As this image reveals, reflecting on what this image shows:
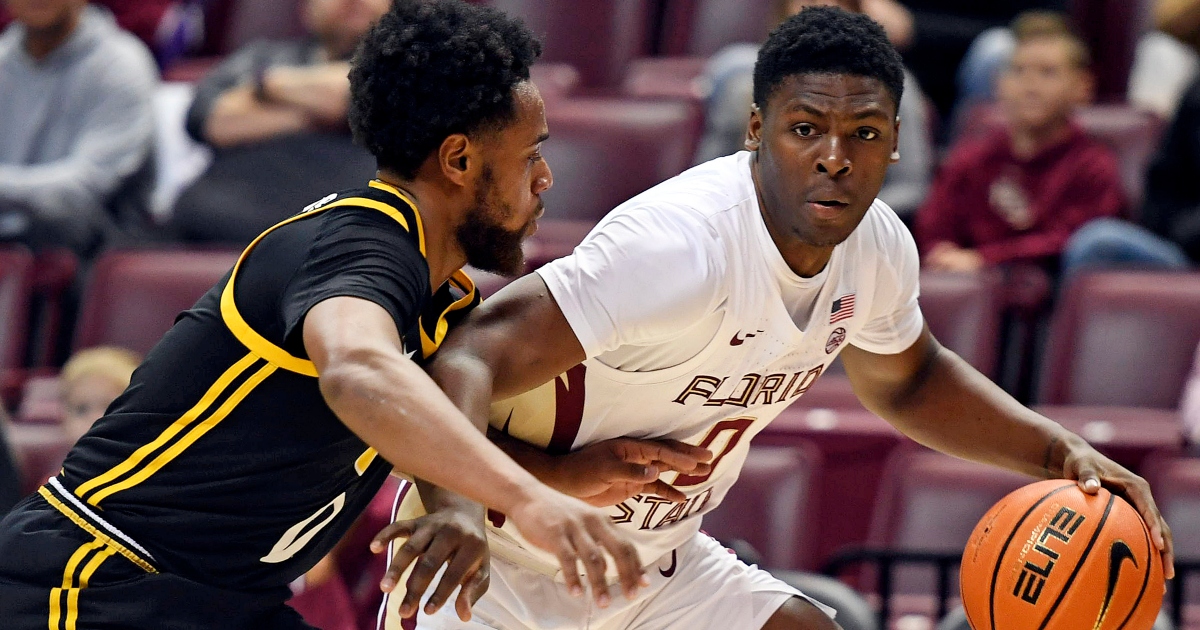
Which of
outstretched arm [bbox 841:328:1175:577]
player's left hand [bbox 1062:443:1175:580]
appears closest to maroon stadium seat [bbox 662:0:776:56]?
outstretched arm [bbox 841:328:1175:577]

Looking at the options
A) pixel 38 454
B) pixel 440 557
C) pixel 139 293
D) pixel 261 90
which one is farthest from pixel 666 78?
pixel 440 557

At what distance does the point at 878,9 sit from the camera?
639 cm

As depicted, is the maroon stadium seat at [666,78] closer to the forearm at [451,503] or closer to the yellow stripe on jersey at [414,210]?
the yellow stripe on jersey at [414,210]

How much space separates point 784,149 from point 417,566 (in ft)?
3.63

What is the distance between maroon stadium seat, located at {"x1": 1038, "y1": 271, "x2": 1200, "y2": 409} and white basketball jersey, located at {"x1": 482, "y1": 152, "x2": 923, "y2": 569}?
2.18m

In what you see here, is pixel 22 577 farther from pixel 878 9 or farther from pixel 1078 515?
pixel 878 9

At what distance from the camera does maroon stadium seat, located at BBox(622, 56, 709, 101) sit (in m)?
6.83

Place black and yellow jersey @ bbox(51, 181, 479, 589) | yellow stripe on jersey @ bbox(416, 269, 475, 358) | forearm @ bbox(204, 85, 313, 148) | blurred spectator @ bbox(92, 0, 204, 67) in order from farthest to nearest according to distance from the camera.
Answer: blurred spectator @ bbox(92, 0, 204, 67), forearm @ bbox(204, 85, 313, 148), yellow stripe on jersey @ bbox(416, 269, 475, 358), black and yellow jersey @ bbox(51, 181, 479, 589)

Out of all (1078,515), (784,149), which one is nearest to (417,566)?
(784,149)

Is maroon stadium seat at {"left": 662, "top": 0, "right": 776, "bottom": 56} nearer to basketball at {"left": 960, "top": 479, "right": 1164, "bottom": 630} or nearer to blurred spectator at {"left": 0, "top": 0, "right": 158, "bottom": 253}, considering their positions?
blurred spectator at {"left": 0, "top": 0, "right": 158, "bottom": 253}

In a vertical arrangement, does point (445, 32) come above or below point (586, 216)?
above

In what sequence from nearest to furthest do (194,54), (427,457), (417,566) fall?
(427,457) → (417,566) → (194,54)

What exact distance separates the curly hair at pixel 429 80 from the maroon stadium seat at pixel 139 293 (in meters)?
3.25

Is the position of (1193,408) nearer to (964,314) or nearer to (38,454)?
(964,314)
